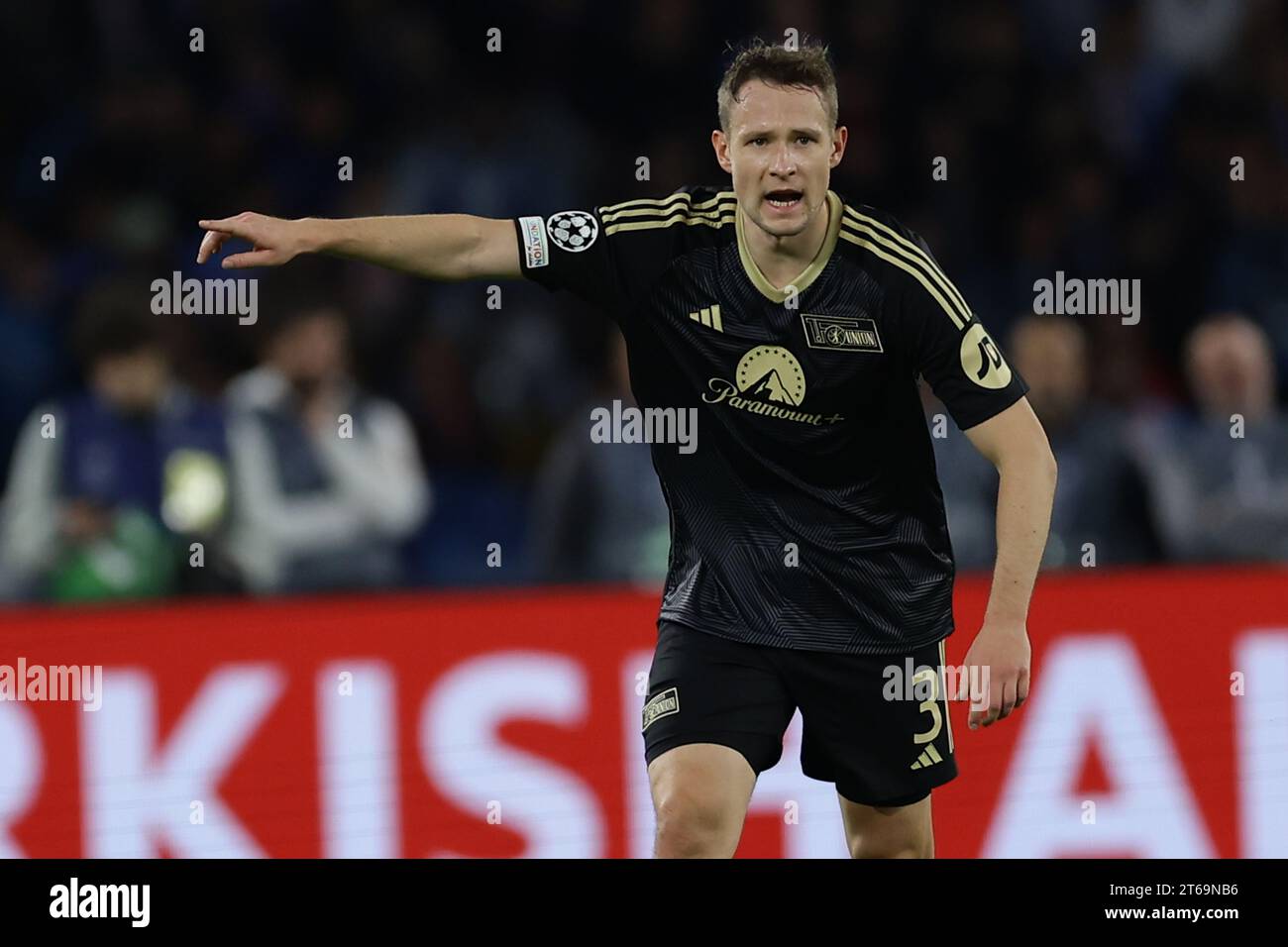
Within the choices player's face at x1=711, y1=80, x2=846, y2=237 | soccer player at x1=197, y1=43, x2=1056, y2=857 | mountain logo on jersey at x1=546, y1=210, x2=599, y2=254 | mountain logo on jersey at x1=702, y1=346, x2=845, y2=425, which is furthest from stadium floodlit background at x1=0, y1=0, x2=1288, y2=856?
player's face at x1=711, y1=80, x2=846, y2=237

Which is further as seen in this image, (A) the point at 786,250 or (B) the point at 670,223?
(B) the point at 670,223

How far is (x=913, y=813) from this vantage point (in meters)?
5.14

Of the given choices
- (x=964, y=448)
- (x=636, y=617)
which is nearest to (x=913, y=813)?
(x=636, y=617)

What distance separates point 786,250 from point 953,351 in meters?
0.45

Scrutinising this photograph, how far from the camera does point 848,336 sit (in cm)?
487

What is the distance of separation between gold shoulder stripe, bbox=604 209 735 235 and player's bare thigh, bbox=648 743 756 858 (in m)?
1.22

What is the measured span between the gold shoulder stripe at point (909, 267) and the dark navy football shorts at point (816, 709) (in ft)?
2.72

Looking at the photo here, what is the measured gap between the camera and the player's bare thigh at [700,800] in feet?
15.4

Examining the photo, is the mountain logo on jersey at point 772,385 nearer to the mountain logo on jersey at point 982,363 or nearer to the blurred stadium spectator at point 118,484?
the mountain logo on jersey at point 982,363

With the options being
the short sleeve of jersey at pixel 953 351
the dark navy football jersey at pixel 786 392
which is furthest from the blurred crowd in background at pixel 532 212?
the short sleeve of jersey at pixel 953 351

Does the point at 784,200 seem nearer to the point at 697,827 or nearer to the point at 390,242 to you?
the point at 390,242

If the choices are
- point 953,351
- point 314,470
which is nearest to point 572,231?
point 953,351

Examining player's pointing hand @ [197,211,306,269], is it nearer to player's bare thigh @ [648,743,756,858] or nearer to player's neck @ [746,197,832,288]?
player's neck @ [746,197,832,288]
